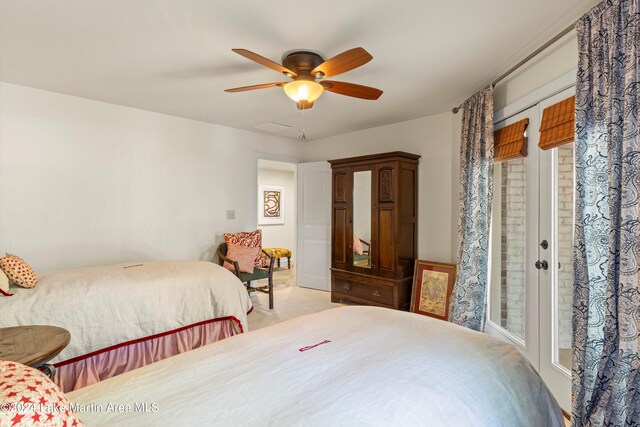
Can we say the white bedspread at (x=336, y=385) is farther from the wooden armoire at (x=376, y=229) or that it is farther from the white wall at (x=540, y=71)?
the wooden armoire at (x=376, y=229)

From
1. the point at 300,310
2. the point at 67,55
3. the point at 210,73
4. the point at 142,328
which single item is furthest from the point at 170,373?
the point at 300,310

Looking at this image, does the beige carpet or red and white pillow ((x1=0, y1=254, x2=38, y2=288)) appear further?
the beige carpet

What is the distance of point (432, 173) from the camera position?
390cm

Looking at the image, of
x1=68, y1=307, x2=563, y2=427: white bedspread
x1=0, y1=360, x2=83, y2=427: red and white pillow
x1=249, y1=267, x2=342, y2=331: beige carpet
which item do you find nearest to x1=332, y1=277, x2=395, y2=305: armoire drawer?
x1=249, y1=267, x2=342, y2=331: beige carpet

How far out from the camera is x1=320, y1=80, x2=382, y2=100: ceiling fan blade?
2.32 metres

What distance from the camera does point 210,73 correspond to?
270cm

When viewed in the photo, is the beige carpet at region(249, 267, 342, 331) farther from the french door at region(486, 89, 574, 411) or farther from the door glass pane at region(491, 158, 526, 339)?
the french door at region(486, 89, 574, 411)

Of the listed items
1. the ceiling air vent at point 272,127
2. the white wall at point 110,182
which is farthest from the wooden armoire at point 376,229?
the white wall at point 110,182

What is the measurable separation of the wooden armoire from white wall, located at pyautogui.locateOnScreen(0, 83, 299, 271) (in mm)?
1491

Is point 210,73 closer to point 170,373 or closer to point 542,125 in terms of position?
point 170,373

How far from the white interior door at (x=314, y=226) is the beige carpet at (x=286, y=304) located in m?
0.23

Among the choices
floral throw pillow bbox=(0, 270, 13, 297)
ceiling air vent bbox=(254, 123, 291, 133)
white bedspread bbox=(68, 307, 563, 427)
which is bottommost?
white bedspread bbox=(68, 307, 563, 427)

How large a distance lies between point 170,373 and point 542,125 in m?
2.64

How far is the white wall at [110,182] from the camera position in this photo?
3.02 meters
